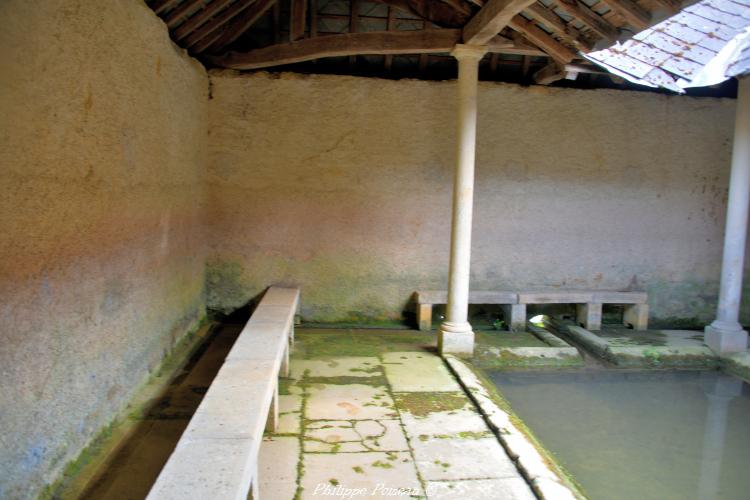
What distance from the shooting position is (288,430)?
3990 mm

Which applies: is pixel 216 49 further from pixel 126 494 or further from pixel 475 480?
pixel 475 480

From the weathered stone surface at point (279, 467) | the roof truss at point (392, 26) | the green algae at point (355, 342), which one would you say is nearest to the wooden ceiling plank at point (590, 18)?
the roof truss at point (392, 26)

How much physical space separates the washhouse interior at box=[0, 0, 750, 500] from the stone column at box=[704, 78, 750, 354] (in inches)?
1.2

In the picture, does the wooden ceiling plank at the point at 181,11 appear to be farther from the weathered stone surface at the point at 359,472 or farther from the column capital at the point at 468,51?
the weathered stone surface at the point at 359,472

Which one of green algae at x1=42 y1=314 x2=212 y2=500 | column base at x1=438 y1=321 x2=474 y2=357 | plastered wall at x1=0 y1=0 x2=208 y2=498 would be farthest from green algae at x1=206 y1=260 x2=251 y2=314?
column base at x1=438 y1=321 x2=474 y2=357

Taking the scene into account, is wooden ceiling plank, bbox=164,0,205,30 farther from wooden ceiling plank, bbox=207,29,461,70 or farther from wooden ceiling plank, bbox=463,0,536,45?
wooden ceiling plank, bbox=463,0,536,45

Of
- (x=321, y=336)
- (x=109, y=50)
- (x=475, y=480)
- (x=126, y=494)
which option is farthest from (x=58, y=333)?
(x=321, y=336)

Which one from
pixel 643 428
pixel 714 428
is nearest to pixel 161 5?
pixel 643 428

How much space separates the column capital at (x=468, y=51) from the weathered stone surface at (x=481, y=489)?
13.7ft

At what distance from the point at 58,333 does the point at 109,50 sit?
6.76 feet

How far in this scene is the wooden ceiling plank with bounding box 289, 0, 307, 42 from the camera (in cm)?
604

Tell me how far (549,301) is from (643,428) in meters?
2.76

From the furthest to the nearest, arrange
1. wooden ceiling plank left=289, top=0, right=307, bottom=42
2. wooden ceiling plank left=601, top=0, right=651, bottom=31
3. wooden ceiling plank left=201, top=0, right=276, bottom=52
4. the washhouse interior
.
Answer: wooden ceiling plank left=289, top=0, right=307, bottom=42 < wooden ceiling plank left=201, top=0, right=276, bottom=52 < wooden ceiling plank left=601, top=0, right=651, bottom=31 < the washhouse interior

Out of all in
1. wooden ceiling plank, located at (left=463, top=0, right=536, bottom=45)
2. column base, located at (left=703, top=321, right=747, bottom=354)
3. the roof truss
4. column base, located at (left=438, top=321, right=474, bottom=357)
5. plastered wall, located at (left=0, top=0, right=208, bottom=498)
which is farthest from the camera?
column base, located at (left=703, top=321, right=747, bottom=354)
